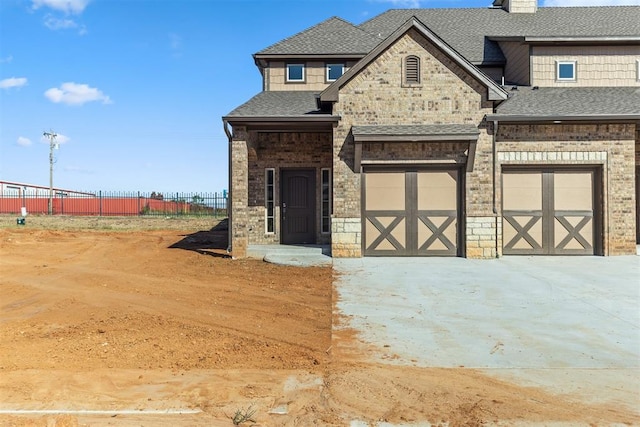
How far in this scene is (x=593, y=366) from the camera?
→ 16.8 ft

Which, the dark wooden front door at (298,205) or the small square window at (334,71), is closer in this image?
the dark wooden front door at (298,205)

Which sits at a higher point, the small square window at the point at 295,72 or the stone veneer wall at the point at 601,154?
the small square window at the point at 295,72

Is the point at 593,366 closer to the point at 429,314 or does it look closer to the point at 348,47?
the point at 429,314

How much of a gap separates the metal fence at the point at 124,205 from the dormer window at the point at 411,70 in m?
18.7

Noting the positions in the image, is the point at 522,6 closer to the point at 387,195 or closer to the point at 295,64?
the point at 295,64

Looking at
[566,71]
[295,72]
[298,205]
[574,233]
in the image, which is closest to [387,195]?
[298,205]

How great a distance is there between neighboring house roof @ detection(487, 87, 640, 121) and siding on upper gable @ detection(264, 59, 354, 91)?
6.08 metres

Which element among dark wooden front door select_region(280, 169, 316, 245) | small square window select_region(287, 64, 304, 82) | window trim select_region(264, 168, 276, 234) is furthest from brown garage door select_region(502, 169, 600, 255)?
small square window select_region(287, 64, 304, 82)

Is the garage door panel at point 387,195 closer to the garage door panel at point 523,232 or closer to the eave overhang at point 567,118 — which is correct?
the eave overhang at point 567,118

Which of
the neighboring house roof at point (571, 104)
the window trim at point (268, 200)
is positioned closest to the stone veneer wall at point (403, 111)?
the neighboring house roof at point (571, 104)

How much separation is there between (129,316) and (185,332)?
55.3 inches

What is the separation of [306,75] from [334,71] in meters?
1.03

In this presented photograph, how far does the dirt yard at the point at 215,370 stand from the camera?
393 cm

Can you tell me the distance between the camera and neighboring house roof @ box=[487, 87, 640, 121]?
503 inches
